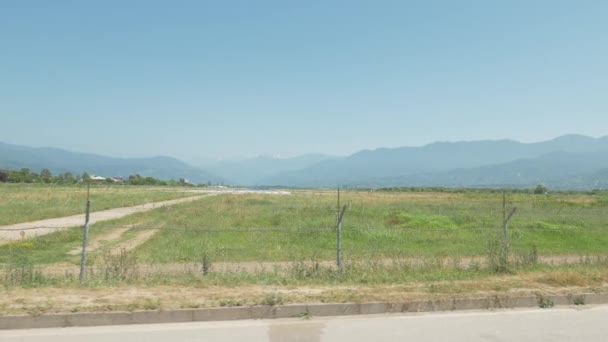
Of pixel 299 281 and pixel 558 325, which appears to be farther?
pixel 299 281

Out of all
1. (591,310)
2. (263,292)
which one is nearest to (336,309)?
(263,292)

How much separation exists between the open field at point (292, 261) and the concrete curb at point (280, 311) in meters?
0.22

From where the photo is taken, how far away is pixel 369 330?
654cm

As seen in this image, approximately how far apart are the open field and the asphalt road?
1.89 ft

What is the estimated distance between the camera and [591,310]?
7.84 meters

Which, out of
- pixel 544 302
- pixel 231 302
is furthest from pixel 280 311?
pixel 544 302

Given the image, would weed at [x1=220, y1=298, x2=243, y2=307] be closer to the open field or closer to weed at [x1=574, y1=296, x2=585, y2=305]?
the open field

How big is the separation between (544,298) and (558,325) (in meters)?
1.29

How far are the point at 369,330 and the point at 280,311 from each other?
144cm

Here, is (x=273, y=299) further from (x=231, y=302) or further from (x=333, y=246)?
(x=333, y=246)

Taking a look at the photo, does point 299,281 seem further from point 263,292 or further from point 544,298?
point 544,298

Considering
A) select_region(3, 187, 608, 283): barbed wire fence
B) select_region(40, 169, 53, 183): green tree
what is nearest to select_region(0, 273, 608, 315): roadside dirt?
select_region(3, 187, 608, 283): barbed wire fence

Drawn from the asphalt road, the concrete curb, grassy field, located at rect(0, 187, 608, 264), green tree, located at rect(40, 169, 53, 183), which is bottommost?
grassy field, located at rect(0, 187, 608, 264)

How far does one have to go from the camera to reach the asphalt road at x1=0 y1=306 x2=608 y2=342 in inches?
241
